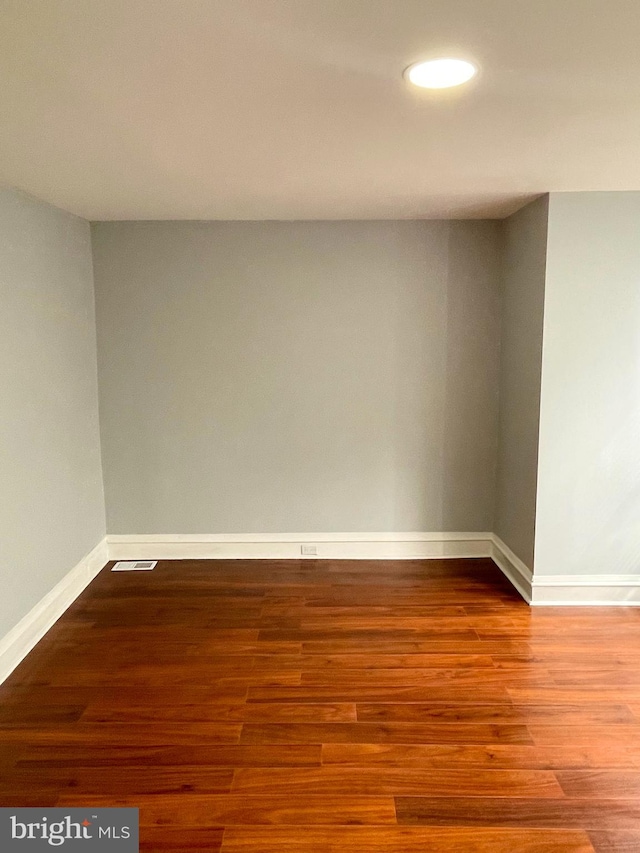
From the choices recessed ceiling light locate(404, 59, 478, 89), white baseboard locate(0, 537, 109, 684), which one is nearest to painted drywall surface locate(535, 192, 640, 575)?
recessed ceiling light locate(404, 59, 478, 89)

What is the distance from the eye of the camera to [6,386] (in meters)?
2.74

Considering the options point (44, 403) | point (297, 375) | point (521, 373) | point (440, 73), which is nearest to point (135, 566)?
point (44, 403)

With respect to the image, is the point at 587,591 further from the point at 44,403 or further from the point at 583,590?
the point at 44,403

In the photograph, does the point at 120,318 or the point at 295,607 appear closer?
the point at 295,607

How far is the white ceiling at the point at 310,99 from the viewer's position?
132cm

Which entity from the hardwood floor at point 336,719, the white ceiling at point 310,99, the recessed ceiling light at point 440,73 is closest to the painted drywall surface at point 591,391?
the white ceiling at point 310,99

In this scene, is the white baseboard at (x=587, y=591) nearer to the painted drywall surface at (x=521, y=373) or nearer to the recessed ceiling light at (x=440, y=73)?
the painted drywall surface at (x=521, y=373)

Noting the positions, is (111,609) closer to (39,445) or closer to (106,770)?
(39,445)

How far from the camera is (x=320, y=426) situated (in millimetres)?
3922

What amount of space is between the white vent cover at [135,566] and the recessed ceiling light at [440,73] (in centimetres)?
313

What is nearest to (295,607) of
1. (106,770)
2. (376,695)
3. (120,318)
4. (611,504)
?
(376,695)

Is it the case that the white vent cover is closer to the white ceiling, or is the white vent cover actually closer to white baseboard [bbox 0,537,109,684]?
white baseboard [bbox 0,537,109,684]

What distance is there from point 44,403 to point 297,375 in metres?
1.45

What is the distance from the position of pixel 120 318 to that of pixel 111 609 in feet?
5.54
